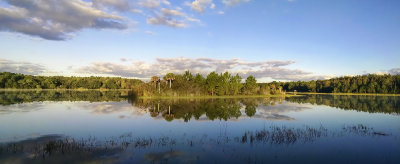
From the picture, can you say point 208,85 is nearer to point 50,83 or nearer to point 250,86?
point 250,86

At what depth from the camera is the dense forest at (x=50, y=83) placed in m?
118

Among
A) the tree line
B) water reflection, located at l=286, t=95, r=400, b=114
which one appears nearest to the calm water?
water reflection, located at l=286, t=95, r=400, b=114

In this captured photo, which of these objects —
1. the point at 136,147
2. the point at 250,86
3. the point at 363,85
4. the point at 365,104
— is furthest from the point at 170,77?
the point at 363,85

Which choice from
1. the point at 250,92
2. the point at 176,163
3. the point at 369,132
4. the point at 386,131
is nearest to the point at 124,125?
the point at 176,163

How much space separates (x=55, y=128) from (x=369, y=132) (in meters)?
22.7

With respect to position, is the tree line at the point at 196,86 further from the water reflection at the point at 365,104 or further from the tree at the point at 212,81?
the water reflection at the point at 365,104

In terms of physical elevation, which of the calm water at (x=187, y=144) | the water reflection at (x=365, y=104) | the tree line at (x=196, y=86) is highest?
the tree line at (x=196, y=86)

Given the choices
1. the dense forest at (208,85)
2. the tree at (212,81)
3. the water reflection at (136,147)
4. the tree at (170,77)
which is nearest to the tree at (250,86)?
the dense forest at (208,85)

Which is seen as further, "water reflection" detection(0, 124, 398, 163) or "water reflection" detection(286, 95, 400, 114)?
"water reflection" detection(286, 95, 400, 114)

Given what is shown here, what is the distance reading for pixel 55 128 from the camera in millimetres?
17641

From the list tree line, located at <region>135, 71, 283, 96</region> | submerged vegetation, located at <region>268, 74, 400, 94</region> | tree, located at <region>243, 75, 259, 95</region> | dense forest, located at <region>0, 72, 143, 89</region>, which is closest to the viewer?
tree line, located at <region>135, 71, 283, 96</region>

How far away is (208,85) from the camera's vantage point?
2427 inches

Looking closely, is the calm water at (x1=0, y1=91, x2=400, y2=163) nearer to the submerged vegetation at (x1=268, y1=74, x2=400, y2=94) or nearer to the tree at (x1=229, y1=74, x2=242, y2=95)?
the tree at (x1=229, y1=74, x2=242, y2=95)

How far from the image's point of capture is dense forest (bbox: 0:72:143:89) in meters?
118
